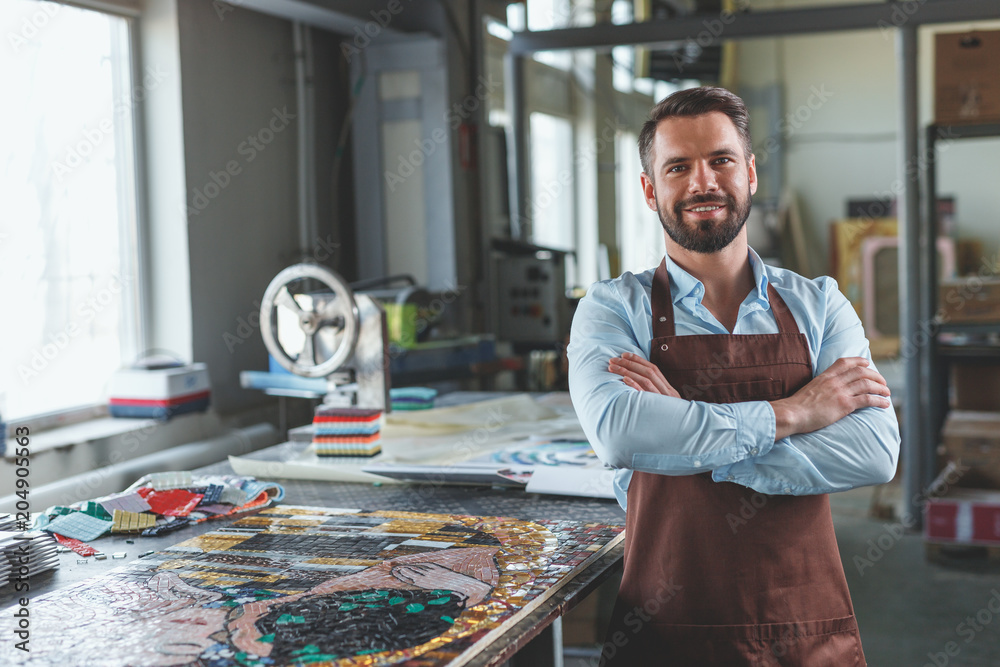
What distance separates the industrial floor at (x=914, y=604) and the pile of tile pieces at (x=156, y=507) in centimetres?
123

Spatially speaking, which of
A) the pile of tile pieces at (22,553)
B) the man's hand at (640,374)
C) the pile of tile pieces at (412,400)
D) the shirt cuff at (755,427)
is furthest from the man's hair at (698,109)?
the pile of tile pieces at (412,400)

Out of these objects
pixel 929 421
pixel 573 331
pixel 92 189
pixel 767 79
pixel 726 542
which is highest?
pixel 767 79

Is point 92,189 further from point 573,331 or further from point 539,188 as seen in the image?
point 539,188

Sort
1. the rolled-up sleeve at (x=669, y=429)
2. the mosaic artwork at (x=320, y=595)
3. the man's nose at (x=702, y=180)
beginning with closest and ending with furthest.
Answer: the mosaic artwork at (x=320, y=595)
the rolled-up sleeve at (x=669, y=429)
the man's nose at (x=702, y=180)

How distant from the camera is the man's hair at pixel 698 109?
1.62 m

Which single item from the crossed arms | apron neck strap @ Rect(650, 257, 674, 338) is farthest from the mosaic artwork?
apron neck strap @ Rect(650, 257, 674, 338)

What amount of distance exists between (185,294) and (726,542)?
115 inches

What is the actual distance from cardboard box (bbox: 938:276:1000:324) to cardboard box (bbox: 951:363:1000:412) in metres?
0.27

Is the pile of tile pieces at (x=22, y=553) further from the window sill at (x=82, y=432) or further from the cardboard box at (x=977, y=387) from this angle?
the cardboard box at (x=977, y=387)

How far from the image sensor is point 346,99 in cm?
488

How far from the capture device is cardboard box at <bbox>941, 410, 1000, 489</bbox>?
14.5 ft

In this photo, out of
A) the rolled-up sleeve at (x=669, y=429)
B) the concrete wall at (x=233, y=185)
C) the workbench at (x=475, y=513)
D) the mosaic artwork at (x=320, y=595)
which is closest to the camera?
the mosaic artwork at (x=320, y=595)

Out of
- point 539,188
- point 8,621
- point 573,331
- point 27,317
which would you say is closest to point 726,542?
point 573,331

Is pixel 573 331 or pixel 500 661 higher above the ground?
pixel 573 331
